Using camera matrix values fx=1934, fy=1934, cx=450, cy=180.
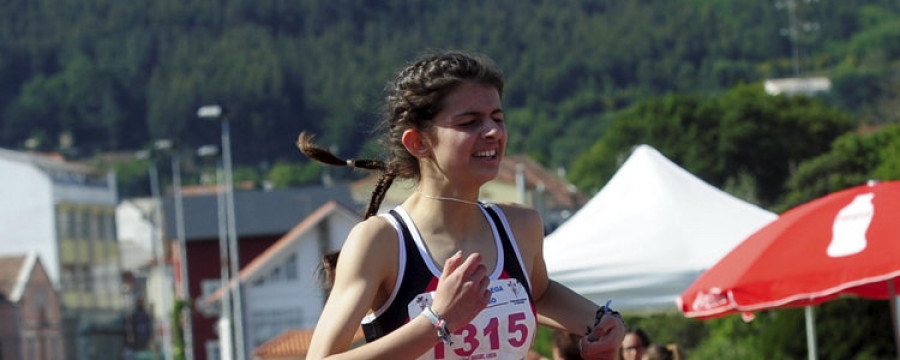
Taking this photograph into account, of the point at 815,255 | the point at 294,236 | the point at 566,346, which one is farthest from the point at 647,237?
the point at 294,236

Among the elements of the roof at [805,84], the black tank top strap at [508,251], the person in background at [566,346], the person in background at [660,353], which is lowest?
the person in background at [660,353]

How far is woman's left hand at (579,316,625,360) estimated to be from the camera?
490 cm

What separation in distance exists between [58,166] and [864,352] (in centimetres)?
8871

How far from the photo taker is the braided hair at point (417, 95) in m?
4.78

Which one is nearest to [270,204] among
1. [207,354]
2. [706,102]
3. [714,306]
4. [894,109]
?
[207,354]

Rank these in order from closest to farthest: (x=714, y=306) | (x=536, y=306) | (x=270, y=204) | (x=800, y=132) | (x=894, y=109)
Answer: (x=536, y=306) < (x=714, y=306) < (x=270, y=204) < (x=800, y=132) < (x=894, y=109)

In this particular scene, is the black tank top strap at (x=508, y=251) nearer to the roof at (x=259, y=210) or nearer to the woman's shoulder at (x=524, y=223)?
the woman's shoulder at (x=524, y=223)

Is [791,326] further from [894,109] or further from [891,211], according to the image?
[894,109]

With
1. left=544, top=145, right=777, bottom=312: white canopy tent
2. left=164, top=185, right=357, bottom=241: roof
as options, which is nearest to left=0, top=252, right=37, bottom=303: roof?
left=164, top=185, right=357, bottom=241: roof

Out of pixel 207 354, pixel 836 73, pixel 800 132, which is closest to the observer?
pixel 207 354

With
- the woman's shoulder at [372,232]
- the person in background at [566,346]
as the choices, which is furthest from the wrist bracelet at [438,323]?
the person in background at [566,346]

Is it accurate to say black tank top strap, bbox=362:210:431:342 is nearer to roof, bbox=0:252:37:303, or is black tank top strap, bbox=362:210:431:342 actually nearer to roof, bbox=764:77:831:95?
roof, bbox=0:252:37:303

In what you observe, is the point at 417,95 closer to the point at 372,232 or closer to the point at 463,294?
the point at 372,232

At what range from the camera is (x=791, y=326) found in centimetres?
2102
